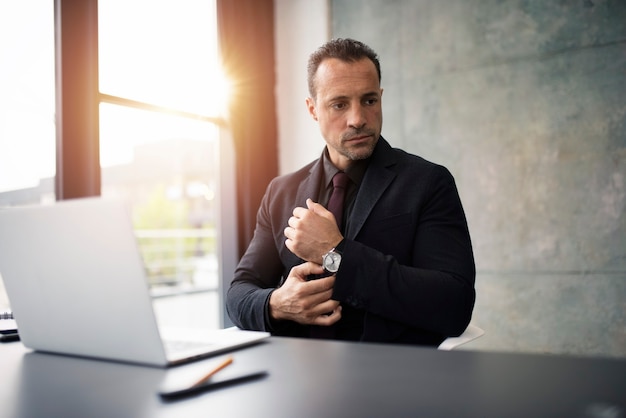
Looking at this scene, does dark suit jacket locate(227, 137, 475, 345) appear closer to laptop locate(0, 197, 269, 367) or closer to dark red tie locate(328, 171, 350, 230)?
dark red tie locate(328, 171, 350, 230)

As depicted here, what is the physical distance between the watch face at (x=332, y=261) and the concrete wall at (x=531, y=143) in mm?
1533

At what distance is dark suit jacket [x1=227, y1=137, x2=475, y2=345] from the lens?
1.39 meters

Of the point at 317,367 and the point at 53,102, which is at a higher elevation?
the point at 53,102

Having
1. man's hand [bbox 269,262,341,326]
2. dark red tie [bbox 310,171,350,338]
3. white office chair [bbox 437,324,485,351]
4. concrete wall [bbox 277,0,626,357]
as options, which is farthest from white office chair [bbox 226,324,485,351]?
concrete wall [bbox 277,0,626,357]

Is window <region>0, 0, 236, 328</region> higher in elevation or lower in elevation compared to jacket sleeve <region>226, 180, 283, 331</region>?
higher

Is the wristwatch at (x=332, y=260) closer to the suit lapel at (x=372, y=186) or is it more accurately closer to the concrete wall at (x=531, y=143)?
the suit lapel at (x=372, y=186)

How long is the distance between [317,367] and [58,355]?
0.53 metres

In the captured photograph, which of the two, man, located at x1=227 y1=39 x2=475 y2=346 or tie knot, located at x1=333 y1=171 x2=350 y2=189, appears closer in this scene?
man, located at x1=227 y1=39 x2=475 y2=346

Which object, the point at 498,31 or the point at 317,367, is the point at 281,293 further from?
the point at 498,31

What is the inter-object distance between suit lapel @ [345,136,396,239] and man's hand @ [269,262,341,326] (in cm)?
26

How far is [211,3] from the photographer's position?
317 centimetres

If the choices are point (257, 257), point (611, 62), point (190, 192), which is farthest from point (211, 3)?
point (190, 192)

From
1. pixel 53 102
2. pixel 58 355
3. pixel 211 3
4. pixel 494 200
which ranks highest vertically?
pixel 211 3

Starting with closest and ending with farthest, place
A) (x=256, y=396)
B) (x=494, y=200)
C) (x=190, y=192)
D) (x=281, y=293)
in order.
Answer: (x=256, y=396)
(x=281, y=293)
(x=494, y=200)
(x=190, y=192)
